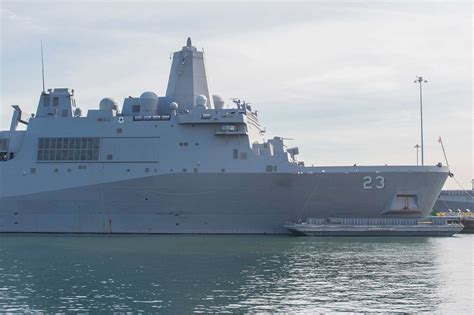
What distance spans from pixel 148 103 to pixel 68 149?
507 cm

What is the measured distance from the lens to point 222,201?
1225 inches

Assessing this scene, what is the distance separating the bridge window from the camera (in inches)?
1289

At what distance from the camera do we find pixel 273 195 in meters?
30.9

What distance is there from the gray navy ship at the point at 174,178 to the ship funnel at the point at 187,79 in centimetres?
21

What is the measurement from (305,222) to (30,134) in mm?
16101

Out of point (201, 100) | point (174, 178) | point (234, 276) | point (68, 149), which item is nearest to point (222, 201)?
point (174, 178)

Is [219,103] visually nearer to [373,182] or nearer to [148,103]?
[148,103]

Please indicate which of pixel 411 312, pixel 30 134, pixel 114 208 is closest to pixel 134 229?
pixel 114 208

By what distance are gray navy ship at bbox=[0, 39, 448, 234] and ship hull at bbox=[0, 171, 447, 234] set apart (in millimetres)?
53

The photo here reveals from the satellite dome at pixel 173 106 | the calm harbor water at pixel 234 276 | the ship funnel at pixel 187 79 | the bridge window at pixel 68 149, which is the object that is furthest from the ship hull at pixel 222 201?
the ship funnel at pixel 187 79

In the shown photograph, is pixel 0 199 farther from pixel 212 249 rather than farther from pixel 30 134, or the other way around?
pixel 212 249

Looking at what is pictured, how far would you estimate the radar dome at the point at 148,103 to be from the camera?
33406mm

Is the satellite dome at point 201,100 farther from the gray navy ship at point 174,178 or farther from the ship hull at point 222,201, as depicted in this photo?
the ship hull at point 222,201

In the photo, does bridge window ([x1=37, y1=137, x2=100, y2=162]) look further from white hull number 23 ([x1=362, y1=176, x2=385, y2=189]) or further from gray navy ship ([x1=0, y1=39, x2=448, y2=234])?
white hull number 23 ([x1=362, y1=176, x2=385, y2=189])
